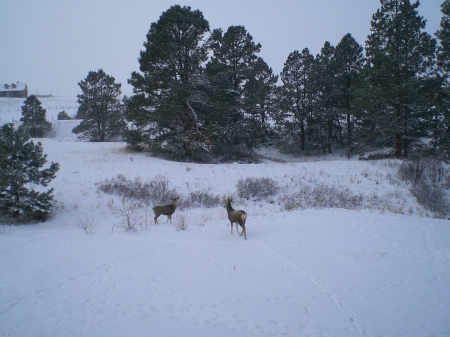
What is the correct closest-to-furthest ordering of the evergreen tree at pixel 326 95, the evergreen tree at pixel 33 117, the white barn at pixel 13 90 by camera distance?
the evergreen tree at pixel 326 95
the evergreen tree at pixel 33 117
the white barn at pixel 13 90

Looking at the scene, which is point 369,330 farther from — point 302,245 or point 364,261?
point 302,245

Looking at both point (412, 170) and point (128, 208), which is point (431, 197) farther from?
point (128, 208)

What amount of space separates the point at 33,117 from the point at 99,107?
1515 cm

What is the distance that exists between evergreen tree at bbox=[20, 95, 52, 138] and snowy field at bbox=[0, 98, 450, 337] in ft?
125

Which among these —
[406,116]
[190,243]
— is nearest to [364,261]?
[190,243]

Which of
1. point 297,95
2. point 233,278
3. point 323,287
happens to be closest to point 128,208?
point 233,278

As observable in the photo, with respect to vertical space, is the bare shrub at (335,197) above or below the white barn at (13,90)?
below

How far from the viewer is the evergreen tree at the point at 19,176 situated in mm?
10258

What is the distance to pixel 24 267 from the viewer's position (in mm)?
6172

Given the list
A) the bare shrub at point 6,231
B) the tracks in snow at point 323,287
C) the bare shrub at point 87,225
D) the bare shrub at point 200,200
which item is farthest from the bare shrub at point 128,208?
the tracks in snow at point 323,287

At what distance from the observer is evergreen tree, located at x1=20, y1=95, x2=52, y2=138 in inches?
1588

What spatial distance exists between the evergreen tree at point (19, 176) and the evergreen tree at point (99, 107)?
2365cm

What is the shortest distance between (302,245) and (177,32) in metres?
18.5

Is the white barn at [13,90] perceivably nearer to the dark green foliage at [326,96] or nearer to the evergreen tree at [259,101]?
the evergreen tree at [259,101]
